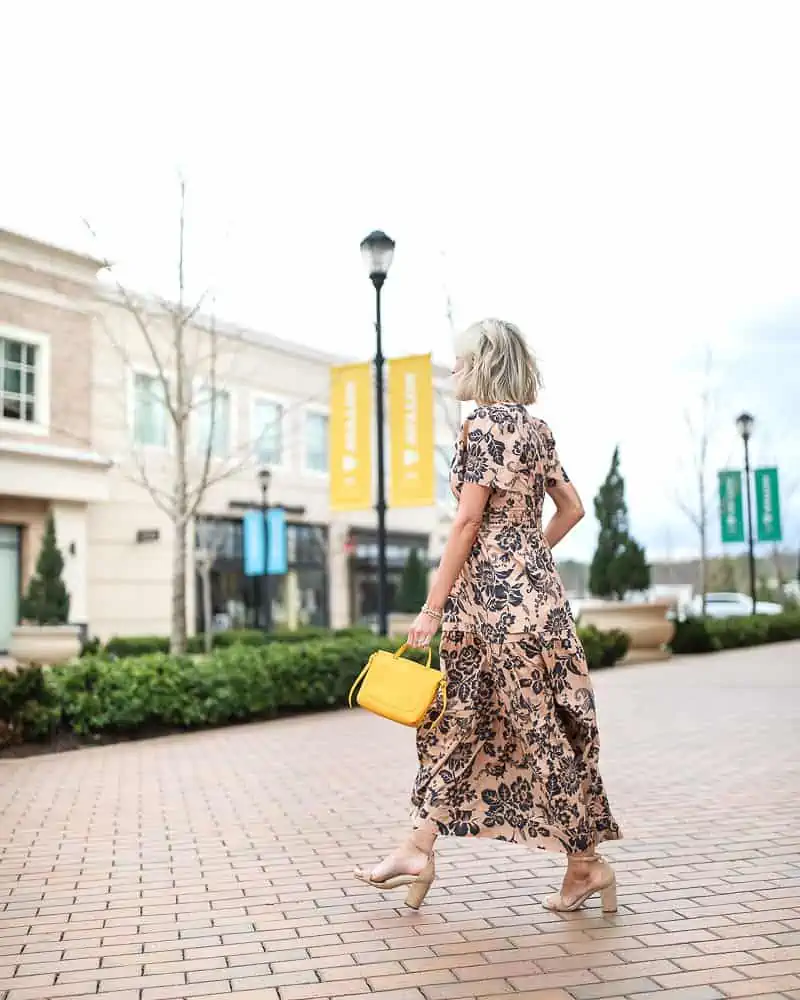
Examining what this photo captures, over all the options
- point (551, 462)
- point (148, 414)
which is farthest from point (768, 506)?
point (551, 462)

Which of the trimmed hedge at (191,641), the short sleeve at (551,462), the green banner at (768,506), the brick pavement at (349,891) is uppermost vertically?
the green banner at (768,506)

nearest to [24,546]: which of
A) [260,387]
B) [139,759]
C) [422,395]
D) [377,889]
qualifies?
[260,387]

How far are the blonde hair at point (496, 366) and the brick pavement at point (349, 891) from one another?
1.86 metres

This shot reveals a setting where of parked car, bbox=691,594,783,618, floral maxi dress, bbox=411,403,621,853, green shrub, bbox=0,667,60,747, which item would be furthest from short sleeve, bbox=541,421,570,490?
parked car, bbox=691,594,783,618

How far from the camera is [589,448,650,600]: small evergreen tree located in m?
18.2

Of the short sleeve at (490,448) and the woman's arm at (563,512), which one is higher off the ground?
the short sleeve at (490,448)

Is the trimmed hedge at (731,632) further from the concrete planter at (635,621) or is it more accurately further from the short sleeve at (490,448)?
the short sleeve at (490,448)

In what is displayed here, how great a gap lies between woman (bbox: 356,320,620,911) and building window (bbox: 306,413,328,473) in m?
26.9

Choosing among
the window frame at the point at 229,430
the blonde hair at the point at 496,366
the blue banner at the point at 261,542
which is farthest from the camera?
the blue banner at the point at 261,542

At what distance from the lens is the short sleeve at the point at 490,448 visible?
12.5 feet

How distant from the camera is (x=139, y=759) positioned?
336 inches

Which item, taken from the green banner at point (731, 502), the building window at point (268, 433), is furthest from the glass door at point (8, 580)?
the green banner at point (731, 502)

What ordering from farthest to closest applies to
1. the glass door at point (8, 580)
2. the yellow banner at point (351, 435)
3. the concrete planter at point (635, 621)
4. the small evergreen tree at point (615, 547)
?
the glass door at point (8, 580), the concrete planter at point (635, 621), the small evergreen tree at point (615, 547), the yellow banner at point (351, 435)

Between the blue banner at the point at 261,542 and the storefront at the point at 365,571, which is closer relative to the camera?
the blue banner at the point at 261,542
